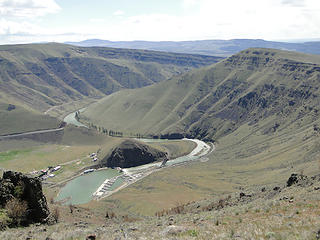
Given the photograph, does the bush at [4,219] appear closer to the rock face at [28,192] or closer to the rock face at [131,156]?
the rock face at [28,192]

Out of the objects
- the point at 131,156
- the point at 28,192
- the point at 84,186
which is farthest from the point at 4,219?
the point at 131,156

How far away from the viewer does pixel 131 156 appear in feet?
602

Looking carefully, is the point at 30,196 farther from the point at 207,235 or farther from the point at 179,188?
the point at 179,188

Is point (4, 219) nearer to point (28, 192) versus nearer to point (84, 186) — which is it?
point (28, 192)

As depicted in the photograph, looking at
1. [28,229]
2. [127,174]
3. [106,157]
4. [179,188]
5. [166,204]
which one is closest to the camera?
[28,229]

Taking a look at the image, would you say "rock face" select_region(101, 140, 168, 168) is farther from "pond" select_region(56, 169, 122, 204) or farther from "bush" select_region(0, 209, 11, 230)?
"bush" select_region(0, 209, 11, 230)

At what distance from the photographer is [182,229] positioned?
29266 millimetres

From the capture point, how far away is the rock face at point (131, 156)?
17912 cm

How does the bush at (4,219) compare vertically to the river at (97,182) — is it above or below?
above

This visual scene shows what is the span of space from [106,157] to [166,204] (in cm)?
8768

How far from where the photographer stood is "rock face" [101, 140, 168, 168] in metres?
179

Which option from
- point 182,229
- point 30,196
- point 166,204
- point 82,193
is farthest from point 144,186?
point 182,229

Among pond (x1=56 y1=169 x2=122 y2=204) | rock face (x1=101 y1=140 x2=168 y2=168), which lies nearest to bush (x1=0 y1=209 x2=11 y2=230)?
pond (x1=56 y1=169 x2=122 y2=204)

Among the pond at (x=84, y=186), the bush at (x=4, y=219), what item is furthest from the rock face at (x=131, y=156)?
the bush at (x=4, y=219)
